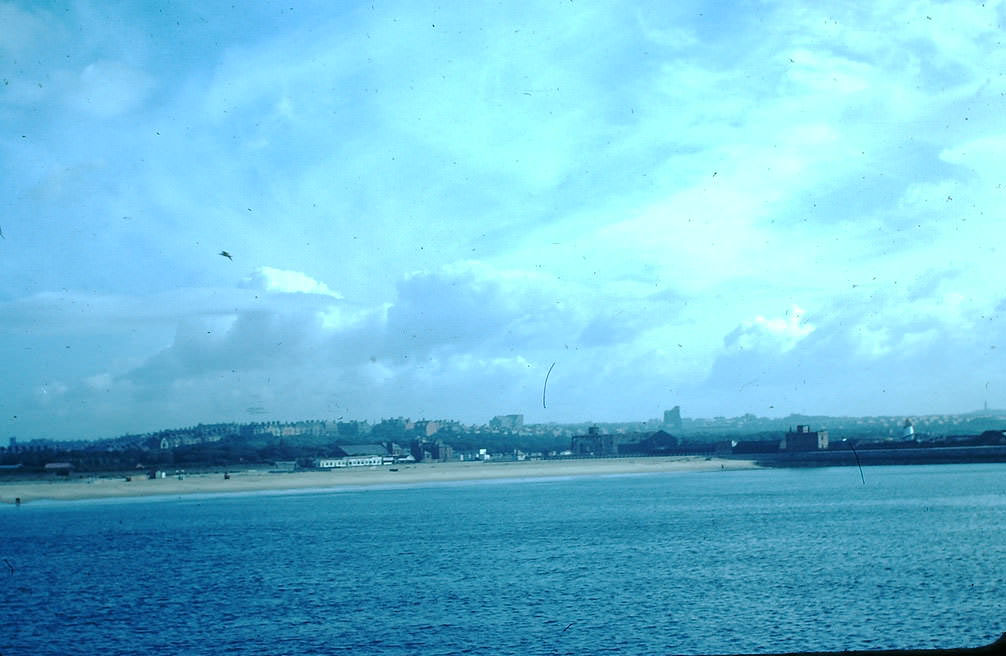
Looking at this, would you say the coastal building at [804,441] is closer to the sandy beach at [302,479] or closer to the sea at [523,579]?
the sandy beach at [302,479]

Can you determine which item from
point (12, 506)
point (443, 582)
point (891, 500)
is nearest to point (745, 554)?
point (443, 582)

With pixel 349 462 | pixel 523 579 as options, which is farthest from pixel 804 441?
pixel 523 579

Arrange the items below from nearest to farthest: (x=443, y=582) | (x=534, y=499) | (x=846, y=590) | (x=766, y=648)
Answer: (x=766, y=648), (x=846, y=590), (x=443, y=582), (x=534, y=499)

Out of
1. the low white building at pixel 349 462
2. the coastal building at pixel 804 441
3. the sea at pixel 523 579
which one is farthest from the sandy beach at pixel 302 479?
the sea at pixel 523 579

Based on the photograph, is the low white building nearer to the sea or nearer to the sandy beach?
the sandy beach

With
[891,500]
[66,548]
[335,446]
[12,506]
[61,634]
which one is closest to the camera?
[61,634]

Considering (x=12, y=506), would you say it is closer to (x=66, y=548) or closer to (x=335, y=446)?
(x=66, y=548)
